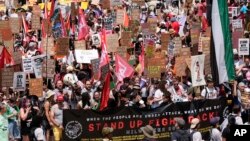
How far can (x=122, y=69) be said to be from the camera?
81.9 ft

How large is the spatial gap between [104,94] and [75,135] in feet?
6.22

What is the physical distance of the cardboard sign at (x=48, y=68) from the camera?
2450 centimetres

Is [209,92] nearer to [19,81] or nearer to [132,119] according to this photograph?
[132,119]

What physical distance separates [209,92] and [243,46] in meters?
5.44

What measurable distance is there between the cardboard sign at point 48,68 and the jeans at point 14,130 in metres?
4.10

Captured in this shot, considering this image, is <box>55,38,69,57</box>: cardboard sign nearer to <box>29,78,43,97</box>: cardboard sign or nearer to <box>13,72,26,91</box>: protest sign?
<box>13,72,26,91</box>: protest sign

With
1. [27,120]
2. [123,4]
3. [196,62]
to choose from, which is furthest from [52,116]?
[123,4]

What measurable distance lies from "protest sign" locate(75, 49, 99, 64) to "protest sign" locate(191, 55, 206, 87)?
513 cm

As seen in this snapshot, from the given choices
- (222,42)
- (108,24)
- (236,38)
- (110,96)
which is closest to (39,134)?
(110,96)

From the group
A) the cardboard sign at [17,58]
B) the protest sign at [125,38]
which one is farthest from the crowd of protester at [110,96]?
the cardboard sign at [17,58]

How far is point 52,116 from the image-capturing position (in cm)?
2047

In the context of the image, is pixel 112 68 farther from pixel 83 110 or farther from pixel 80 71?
pixel 83 110

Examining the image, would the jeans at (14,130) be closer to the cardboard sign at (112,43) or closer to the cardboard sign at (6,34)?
the cardboard sign at (112,43)

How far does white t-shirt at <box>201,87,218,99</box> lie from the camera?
22.3m
